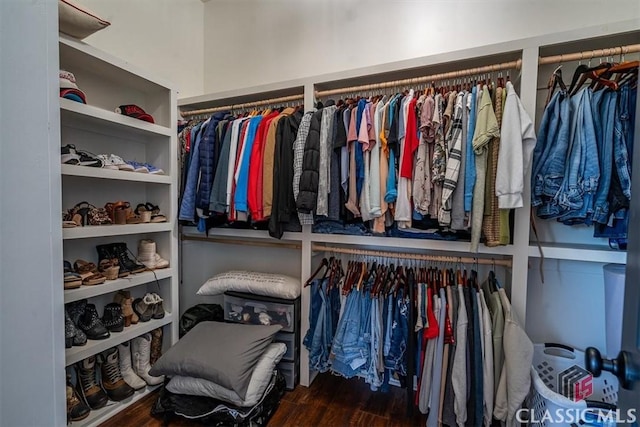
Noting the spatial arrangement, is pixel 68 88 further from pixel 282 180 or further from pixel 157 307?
pixel 157 307

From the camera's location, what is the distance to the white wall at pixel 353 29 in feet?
5.23

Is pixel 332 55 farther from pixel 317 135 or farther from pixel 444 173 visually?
pixel 444 173

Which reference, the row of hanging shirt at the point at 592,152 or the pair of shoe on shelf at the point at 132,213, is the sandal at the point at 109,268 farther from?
the row of hanging shirt at the point at 592,152

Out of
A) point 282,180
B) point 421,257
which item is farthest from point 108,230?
point 421,257

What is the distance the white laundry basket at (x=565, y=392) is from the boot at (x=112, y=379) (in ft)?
6.90

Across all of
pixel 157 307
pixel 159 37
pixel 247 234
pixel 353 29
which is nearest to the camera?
pixel 157 307

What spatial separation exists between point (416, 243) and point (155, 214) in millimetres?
1632

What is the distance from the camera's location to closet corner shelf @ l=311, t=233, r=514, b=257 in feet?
4.47

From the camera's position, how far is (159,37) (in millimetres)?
2182

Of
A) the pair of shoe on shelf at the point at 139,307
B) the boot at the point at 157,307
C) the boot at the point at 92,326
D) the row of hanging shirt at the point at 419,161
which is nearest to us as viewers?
the row of hanging shirt at the point at 419,161

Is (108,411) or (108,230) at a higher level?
(108,230)
